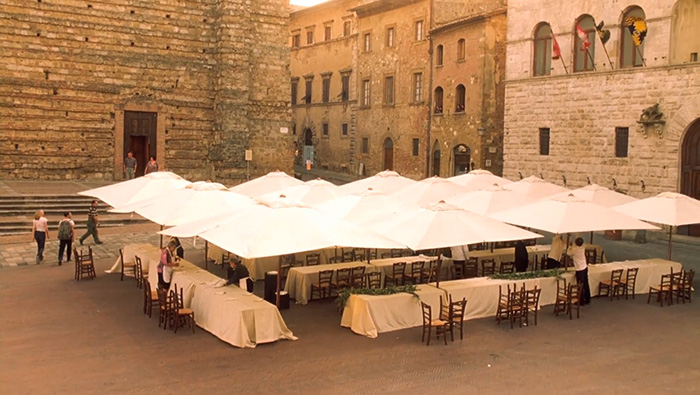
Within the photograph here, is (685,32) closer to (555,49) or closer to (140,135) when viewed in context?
(555,49)

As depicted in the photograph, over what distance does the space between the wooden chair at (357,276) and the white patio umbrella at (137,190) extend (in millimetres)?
5407

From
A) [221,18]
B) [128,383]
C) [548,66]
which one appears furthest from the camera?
[221,18]

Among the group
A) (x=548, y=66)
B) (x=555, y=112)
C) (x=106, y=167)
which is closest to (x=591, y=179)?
(x=555, y=112)

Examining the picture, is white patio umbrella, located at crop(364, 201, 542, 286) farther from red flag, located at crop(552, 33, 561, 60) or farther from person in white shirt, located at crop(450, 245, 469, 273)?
red flag, located at crop(552, 33, 561, 60)

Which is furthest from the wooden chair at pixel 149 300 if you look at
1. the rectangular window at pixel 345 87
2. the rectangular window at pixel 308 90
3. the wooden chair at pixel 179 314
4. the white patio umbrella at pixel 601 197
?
the rectangular window at pixel 308 90

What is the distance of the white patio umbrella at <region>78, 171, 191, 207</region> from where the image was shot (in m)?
16.9

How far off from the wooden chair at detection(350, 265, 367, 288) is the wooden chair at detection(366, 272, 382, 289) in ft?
0.55

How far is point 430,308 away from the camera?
38.0 ft

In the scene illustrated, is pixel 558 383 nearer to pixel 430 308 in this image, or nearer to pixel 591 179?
pixel 430 308

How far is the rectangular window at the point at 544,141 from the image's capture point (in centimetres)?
2863

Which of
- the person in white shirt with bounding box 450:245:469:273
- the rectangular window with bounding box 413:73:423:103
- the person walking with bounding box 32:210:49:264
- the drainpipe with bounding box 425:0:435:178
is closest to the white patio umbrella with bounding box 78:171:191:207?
the person walking with bounding box 32:210:49:264

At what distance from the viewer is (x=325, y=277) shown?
1423 centimetres

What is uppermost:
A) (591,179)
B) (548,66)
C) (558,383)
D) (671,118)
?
(548,66)

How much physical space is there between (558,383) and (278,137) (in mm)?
25369
